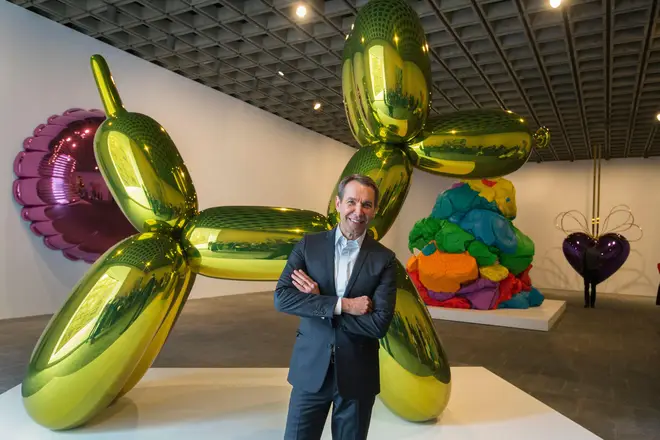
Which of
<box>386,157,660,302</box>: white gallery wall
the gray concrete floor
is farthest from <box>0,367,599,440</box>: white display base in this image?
<box>386,157,660,302</box>: white gallery wall

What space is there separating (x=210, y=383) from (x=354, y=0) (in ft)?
12.2

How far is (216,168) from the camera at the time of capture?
7.48 metres

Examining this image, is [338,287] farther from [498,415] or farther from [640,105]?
[640,105]

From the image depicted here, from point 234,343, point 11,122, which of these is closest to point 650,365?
point 234,343

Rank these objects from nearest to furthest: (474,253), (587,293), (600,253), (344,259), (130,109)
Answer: (344,259) → (474,253) → (130,109) → (600,253) → (587,293)

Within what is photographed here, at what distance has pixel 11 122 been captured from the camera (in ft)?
16.4

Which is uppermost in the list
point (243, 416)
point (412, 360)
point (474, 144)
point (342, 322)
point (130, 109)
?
point (130, 109)

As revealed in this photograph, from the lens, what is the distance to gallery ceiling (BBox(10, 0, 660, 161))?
4.87m

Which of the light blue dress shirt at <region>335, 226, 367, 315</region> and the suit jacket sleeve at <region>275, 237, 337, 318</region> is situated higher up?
the light blue dress shirt at <region>335, 226, 367, 315</region>

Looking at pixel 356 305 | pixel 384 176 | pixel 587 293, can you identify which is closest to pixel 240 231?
pixel 384 176

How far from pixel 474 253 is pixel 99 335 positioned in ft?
16.2

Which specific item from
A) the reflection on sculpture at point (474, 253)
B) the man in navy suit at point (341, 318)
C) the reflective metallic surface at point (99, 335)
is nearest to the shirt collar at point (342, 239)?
the man in navy suit at point (341, 318)

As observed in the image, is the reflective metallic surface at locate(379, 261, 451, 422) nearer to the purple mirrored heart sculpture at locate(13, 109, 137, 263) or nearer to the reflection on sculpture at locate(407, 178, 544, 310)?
the reflection on sculpture at locate(407, 178, 544, 310)

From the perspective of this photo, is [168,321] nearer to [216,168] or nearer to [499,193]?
[499,193]
